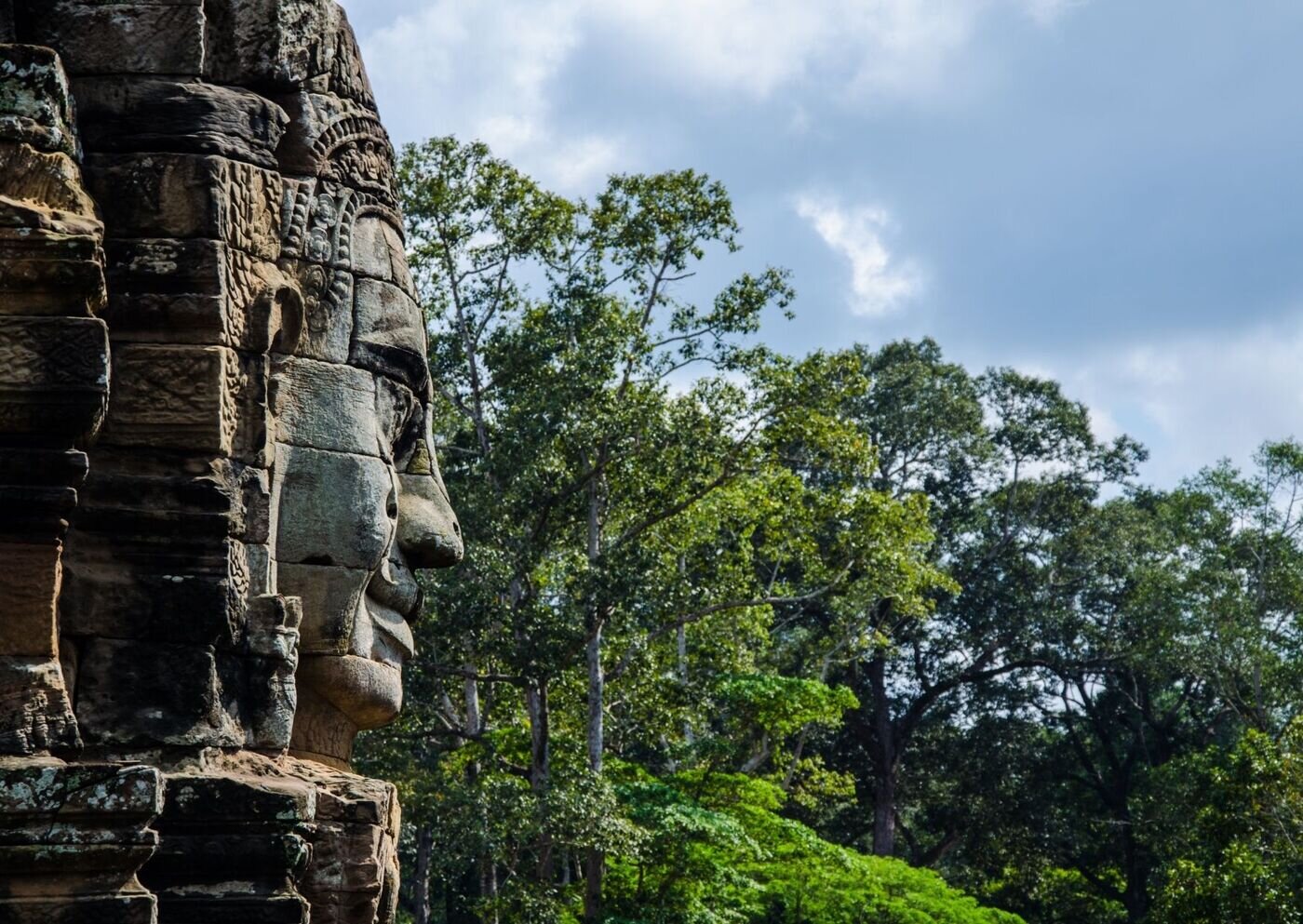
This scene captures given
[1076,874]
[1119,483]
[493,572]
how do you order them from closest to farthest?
[493,572] < [1076,874] < [1119,483]

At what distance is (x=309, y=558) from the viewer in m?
5.21

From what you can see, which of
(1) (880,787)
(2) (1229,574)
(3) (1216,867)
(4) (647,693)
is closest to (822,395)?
(4) (647,693)

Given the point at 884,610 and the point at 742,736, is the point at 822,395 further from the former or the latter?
the point at 884,610

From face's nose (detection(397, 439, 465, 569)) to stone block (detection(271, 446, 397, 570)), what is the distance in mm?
282

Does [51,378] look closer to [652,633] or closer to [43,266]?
[43,266]

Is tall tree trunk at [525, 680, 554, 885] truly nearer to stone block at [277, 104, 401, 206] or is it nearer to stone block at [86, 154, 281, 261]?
stone block at [277, 104, 401, 206]

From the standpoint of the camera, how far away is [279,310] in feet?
16.9

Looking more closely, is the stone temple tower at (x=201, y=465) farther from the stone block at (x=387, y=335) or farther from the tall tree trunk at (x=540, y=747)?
the tall tree trunk at (x=540, y=747)

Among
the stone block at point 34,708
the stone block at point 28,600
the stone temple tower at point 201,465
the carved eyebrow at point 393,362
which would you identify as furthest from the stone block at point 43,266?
the carved eyebrow at point 393,362

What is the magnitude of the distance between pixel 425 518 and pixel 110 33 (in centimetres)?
170

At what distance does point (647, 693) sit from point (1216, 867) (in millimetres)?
6628

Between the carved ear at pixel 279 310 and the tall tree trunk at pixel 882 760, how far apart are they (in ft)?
94.7

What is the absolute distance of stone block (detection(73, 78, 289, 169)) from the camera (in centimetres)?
489

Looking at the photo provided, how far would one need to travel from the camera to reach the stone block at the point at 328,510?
5180 millimetres
